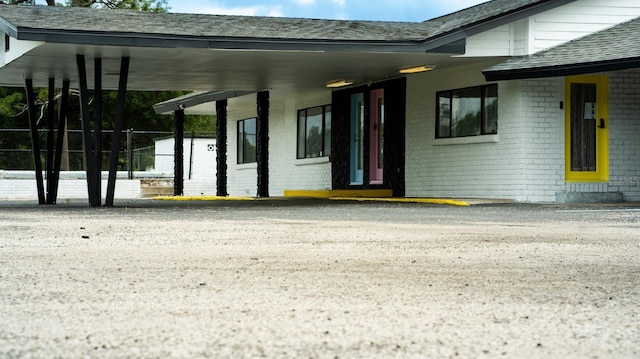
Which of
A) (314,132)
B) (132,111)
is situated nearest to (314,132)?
(314,132)

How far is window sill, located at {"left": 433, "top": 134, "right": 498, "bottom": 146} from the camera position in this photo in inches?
810

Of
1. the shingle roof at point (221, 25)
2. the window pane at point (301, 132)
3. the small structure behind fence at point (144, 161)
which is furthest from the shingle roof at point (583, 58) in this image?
the small structure behind fence at point (144, 161)

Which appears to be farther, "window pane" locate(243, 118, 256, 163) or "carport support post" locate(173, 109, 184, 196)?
"window pane" locate(243, 118, 256, 163)

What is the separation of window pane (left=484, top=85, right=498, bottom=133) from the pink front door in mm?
4201

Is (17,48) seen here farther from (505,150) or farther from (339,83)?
(505,150)

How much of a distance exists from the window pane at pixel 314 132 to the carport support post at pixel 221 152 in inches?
94.8

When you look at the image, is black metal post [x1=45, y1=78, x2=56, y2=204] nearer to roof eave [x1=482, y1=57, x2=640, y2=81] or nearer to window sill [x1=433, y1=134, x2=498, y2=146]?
window sill [x1=433, y1=134, x2=498, y2=146]

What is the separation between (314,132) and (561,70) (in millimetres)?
10506

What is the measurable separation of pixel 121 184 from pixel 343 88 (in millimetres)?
11506

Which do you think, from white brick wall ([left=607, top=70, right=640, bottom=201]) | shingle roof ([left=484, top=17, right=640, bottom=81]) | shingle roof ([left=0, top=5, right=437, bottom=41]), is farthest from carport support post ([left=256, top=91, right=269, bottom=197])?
white brick wall ([left=607, top=70, right=640, bottom=201])

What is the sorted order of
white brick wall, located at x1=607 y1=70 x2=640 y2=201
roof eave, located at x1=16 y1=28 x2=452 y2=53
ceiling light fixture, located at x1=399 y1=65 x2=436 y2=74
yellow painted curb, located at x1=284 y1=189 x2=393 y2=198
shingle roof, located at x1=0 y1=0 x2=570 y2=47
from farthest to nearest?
yellow painted curb, located at x1=284 y1=189 x2=393 y2=198, ceiling light fixture, located at x1=399 y1=65 x2=436 y2=74, white brick wall, located at x1=607 y1=70 x2=640 y2=201, shingle roof, located at x1=0 y1=0 x2=570 y2=47, roof eave, located at x1=16 y1=28 x2=452 y2=53

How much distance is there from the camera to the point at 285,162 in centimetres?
2961

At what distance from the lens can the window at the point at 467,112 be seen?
819 inches

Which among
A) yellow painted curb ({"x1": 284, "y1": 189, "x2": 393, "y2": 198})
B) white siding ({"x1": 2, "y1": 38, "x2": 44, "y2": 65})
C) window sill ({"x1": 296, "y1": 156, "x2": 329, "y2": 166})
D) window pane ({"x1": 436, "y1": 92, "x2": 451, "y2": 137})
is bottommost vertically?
yellow painted curb ({"x1": 284, "y1": 189, "x2": 393, "y2": 198})
